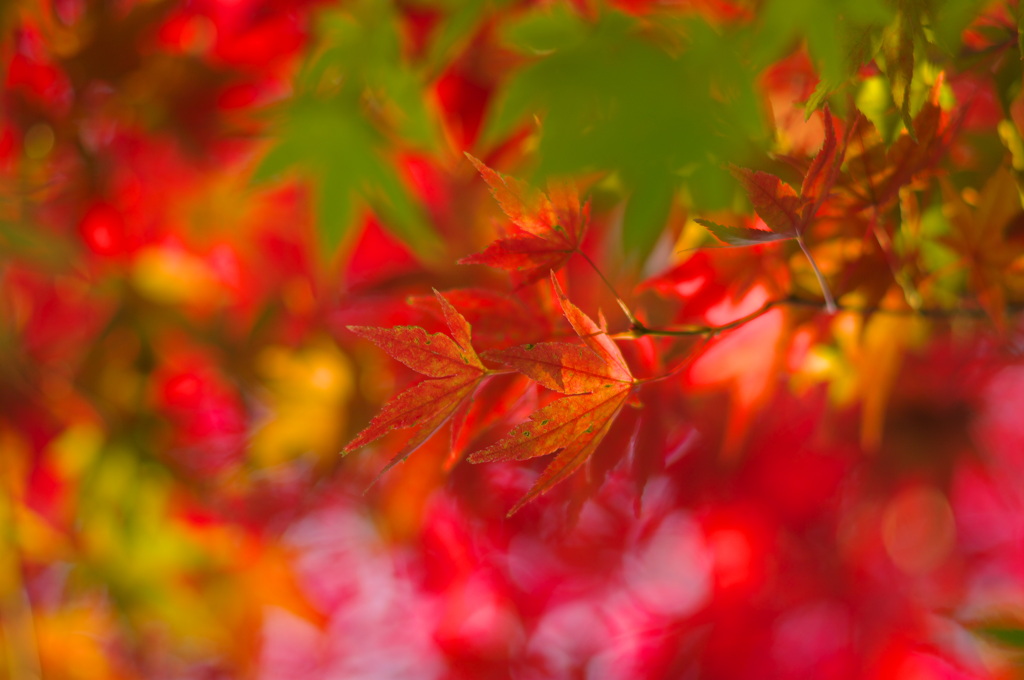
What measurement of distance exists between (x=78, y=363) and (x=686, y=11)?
2.74 ft

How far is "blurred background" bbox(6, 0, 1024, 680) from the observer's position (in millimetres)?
421

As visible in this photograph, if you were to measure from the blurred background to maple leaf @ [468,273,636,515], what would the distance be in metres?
0.07

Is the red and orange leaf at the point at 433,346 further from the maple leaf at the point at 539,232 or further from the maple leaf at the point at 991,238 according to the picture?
the maple leaf at the point at 991,238

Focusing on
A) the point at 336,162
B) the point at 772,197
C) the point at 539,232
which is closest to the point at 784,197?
the point at 772,197

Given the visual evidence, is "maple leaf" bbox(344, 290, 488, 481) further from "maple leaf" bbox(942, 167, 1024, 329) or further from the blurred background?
"maple leaf" bbox(942, 167, 1024, 329)

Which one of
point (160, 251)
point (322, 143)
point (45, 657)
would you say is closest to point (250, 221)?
point (160, 251)

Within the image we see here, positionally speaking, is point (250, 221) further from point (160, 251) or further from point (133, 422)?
point (133, 422)

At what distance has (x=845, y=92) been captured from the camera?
1.06 ft

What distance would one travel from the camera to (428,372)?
293 mm

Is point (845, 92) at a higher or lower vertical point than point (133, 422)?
higher

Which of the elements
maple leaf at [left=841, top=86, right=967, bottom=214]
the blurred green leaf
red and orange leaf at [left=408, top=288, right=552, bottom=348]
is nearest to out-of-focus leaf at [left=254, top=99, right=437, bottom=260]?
the blurred green leaf

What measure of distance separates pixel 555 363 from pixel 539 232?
7cm

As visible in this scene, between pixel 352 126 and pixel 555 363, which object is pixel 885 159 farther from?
pixel 352 126

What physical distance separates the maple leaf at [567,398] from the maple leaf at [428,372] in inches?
0.7
